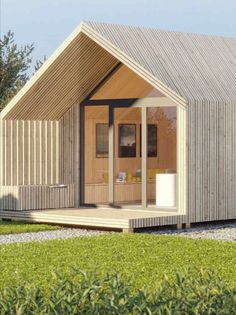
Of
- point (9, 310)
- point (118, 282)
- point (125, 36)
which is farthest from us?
point (125, 36)

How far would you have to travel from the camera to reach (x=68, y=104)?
1784cm

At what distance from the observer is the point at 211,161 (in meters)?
16.1

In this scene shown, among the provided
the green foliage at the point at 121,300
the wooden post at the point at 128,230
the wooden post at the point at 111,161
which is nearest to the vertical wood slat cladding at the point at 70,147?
the wooden post at the point at 111,161

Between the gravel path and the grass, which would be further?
the grass

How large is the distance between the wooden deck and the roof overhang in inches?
76.8

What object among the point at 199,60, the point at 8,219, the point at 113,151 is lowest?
the point at 8,219

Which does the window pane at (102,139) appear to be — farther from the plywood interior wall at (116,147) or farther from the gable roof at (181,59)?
the gable roof at (181,59)

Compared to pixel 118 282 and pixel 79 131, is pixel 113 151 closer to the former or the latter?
pixel 79 131

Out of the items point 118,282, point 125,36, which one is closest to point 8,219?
point 125,36

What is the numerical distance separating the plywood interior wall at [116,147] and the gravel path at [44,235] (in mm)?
1893

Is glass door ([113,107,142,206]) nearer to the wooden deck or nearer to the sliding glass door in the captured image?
the sliding glass door

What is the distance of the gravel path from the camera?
14120 mm

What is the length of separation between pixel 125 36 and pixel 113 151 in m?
2.18

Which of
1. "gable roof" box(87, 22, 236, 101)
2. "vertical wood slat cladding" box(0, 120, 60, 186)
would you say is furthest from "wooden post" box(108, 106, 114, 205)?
"gable roof" box(87, 22, 236, 101)
